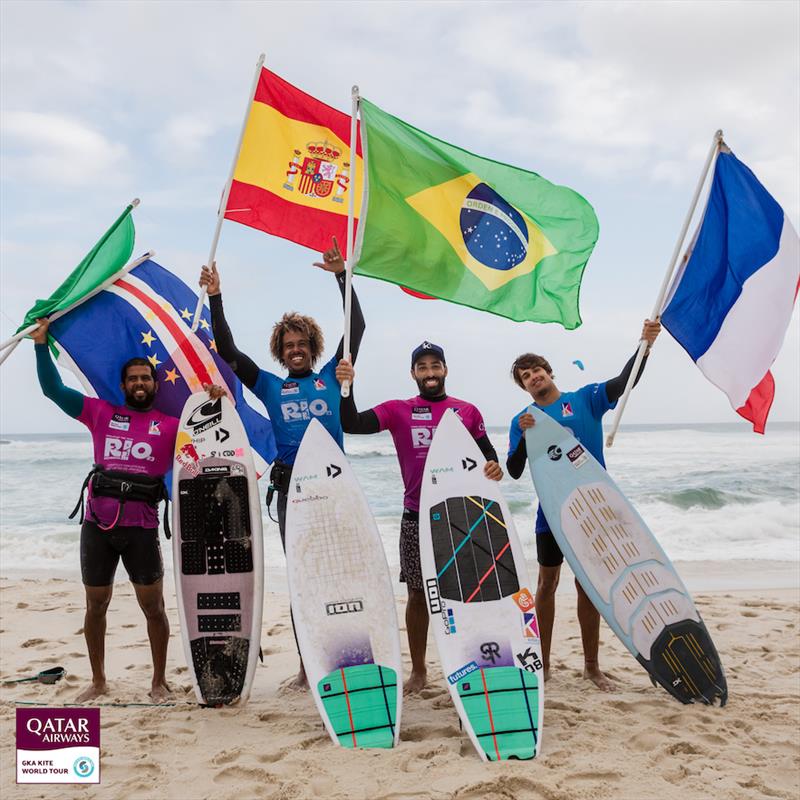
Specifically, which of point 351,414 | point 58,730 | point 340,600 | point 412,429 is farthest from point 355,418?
point 58,730

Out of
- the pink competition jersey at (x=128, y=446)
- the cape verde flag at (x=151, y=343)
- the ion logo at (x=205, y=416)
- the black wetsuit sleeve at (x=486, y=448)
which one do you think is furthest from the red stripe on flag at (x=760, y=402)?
the pink competition jersey at (x=128, y=446)

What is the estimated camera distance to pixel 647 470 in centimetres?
2073

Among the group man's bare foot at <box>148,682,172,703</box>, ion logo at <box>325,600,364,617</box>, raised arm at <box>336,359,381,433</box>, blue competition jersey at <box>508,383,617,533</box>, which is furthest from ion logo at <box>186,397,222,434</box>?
blue competition jersey at <box>508,383,617,533</box>

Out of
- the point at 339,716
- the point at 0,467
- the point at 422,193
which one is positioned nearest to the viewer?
the point at 339,716

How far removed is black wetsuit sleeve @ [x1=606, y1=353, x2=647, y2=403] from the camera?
426 centimetres

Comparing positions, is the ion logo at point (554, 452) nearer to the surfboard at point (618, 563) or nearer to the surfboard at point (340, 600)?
the surfboard at point (618, 563)

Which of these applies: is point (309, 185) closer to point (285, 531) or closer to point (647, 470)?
point (285, 531)

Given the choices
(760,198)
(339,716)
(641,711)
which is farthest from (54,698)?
(760,198)

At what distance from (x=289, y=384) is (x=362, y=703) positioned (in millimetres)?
1850

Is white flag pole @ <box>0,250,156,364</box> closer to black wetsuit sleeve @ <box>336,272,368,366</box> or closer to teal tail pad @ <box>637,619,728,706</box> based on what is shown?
black wetsuit sleeve @ <box>336,272,368,366</box>

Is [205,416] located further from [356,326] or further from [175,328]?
[356,326]

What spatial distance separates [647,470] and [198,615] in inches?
732

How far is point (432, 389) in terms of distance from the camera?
4305 millimetres

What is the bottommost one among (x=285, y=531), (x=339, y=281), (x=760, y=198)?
(x=285, y=531)
